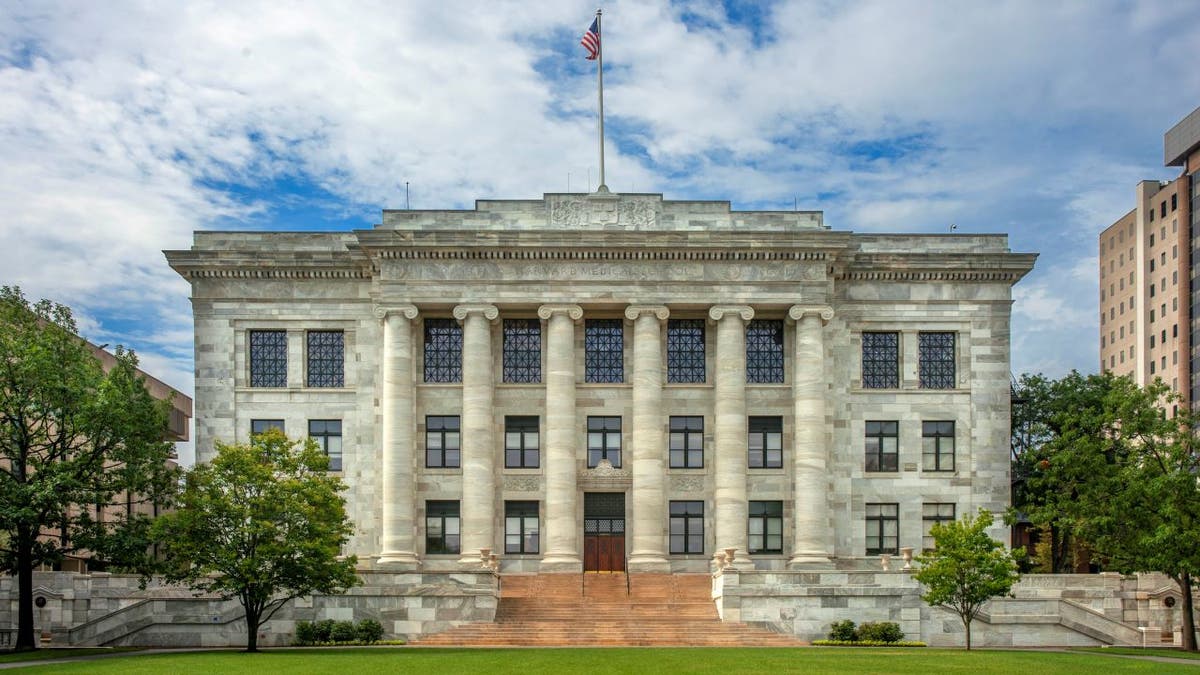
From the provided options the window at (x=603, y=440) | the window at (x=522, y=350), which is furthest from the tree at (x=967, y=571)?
the window at (x=522, y=350)

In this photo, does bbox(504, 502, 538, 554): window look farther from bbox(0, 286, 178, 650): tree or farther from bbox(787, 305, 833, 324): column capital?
bbox(0, 286, 178, 650): tree

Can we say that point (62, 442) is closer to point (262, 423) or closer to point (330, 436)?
point (262, 423)

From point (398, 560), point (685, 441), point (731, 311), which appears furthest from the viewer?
point (685, 441)

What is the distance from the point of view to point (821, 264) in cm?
5681

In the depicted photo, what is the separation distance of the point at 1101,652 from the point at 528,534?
24.3m

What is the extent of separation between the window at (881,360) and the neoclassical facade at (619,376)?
5.1 inches

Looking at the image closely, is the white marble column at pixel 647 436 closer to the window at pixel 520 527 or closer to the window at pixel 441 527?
the window at pixel 520 527

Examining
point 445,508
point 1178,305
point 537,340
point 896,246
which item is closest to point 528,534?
point 445,508

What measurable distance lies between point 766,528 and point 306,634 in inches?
837

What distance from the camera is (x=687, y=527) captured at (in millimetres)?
57531

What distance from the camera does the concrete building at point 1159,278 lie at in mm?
117438

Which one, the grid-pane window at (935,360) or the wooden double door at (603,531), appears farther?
the grid-pane window at (935,360)

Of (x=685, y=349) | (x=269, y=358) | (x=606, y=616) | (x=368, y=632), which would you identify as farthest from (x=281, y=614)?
(x=685, y=349)

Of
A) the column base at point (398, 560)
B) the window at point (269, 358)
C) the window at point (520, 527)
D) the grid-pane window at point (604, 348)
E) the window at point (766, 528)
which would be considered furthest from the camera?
the window at point (269, 358)
